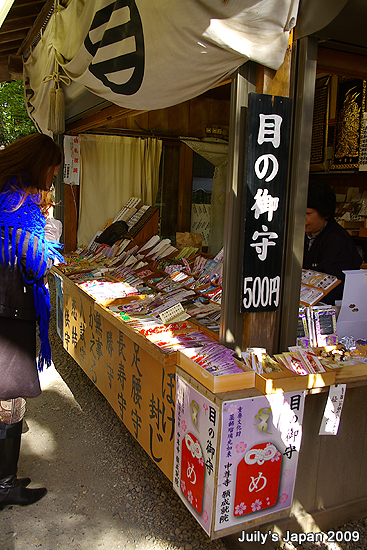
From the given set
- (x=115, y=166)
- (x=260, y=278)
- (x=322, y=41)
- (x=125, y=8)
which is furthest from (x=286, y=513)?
(x=115, y=166)

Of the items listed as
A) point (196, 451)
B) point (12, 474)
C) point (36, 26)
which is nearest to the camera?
point (196, 451)

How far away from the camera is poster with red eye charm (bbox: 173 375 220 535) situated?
7.05 ft

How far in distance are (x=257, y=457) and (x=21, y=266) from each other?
171 centimetres

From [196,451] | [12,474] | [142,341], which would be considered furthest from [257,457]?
[12,474]

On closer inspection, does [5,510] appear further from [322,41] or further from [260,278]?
[322,41]


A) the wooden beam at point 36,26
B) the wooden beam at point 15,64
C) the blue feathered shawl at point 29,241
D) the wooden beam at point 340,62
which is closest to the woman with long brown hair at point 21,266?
the blue feathered shawl at point 29,241

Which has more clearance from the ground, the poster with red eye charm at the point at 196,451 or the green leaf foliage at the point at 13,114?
the green leaf foliage at the point at 13,114

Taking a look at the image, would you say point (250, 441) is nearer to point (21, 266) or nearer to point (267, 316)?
point (267, 316)

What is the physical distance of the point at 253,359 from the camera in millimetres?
2439

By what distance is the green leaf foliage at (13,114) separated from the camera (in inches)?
576

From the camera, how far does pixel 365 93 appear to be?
543cm

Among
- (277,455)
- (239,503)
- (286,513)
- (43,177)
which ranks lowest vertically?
(286,513)

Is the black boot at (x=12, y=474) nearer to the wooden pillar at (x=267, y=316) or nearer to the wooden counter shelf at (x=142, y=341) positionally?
the wooden counter shelf at (x=142, y=341)

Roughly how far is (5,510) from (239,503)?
1.62 m
